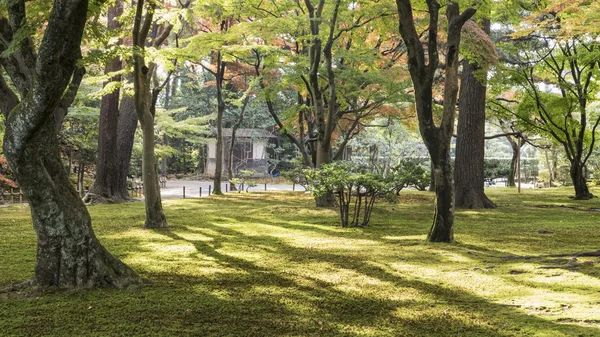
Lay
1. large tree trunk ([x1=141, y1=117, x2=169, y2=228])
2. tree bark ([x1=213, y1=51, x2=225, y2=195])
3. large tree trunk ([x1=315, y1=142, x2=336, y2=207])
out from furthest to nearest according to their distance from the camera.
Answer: tree bark ([x1=213, y1=51, x2=225, y2=195]), large tree trunk ([x1=315, y1=142, x2=336, y2=207]), large tree trunk ([x1=141, y1=117, x2=169, y2=228])

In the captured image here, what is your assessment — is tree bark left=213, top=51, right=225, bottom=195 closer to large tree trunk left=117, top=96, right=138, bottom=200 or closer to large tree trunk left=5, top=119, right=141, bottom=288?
large tree trunk left=117, top=96, right=138, bottom=200

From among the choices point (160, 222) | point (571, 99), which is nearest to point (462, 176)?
point (571, 99)

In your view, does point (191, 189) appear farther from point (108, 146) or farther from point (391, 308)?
point (391, 308)

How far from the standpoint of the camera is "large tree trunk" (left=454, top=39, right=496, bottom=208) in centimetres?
1382

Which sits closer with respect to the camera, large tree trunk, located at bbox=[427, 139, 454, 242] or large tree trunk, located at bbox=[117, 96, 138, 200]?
large tree trunk, located at bbox=[427, 139, 454, 242]

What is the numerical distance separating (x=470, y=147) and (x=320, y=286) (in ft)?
33.5

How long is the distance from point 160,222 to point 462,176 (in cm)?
829

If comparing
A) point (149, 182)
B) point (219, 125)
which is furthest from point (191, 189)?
point (149, 182)

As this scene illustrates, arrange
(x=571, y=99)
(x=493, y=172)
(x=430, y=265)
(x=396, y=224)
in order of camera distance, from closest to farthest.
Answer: (x=430, y=265) → (x=396, y=224) → (x=571, y=99) → (x=493, y=172)

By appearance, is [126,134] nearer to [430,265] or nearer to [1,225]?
[1,225]

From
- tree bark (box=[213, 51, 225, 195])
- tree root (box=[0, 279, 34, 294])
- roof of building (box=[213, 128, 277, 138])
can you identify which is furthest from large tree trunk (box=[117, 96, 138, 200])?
roof of building (box=[213, 128, 277, 138])

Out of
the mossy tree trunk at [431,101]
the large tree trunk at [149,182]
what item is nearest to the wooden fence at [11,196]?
the large tree trunk at [149,182]

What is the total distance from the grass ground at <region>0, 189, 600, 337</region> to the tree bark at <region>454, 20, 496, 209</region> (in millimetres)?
4262

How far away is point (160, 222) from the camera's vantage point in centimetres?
931
